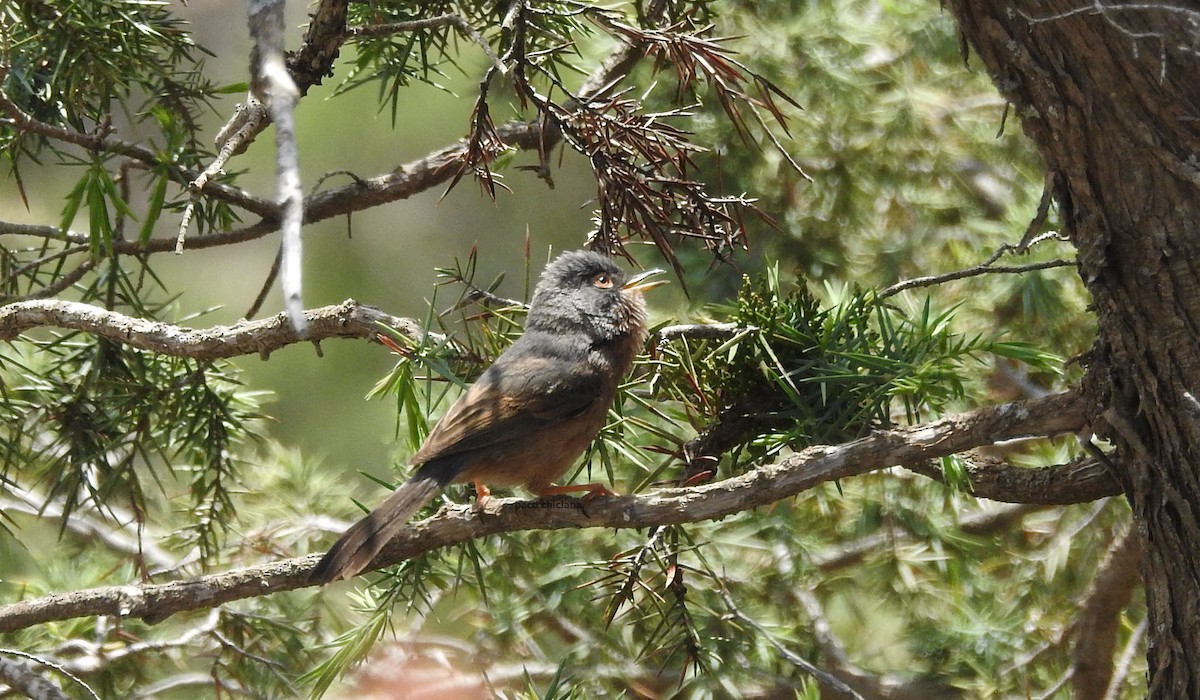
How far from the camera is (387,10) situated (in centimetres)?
308

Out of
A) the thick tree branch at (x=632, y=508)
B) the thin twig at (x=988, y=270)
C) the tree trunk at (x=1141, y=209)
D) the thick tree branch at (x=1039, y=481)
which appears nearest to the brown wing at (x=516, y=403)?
the thick tree branch at (x=632, y=508)

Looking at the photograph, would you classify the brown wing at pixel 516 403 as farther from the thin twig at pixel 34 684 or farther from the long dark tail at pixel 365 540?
the thin twig at pixel 34 684

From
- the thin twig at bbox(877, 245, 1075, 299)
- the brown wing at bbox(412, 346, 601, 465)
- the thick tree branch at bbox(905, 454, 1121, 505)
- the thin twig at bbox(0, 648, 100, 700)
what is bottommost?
the thin twig at bbox(0, 648, 100, 700)

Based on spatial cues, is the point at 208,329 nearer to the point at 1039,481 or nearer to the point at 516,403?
the point at 516,403

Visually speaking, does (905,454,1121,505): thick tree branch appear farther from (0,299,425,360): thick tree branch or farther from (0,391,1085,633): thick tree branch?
(0,299,425,360): thick tree branch

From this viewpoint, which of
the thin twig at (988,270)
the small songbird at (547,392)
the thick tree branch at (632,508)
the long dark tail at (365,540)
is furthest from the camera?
the small songbird at (547,392)

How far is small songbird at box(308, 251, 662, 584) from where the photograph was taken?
307cm

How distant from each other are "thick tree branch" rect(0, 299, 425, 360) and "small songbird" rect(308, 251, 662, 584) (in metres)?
0.45

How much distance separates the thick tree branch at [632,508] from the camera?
2078 millimetres

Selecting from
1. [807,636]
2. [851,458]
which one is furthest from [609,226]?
[807,636]

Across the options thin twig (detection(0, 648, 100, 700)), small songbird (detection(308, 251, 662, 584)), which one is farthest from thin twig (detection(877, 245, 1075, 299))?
thin twig (detection(0, 648, 100, 700))

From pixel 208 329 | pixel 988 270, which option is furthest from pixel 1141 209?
pixel 208 329

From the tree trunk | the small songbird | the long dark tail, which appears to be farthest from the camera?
the small songbird

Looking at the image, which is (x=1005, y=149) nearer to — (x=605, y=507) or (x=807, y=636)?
(x=807, y=636)
